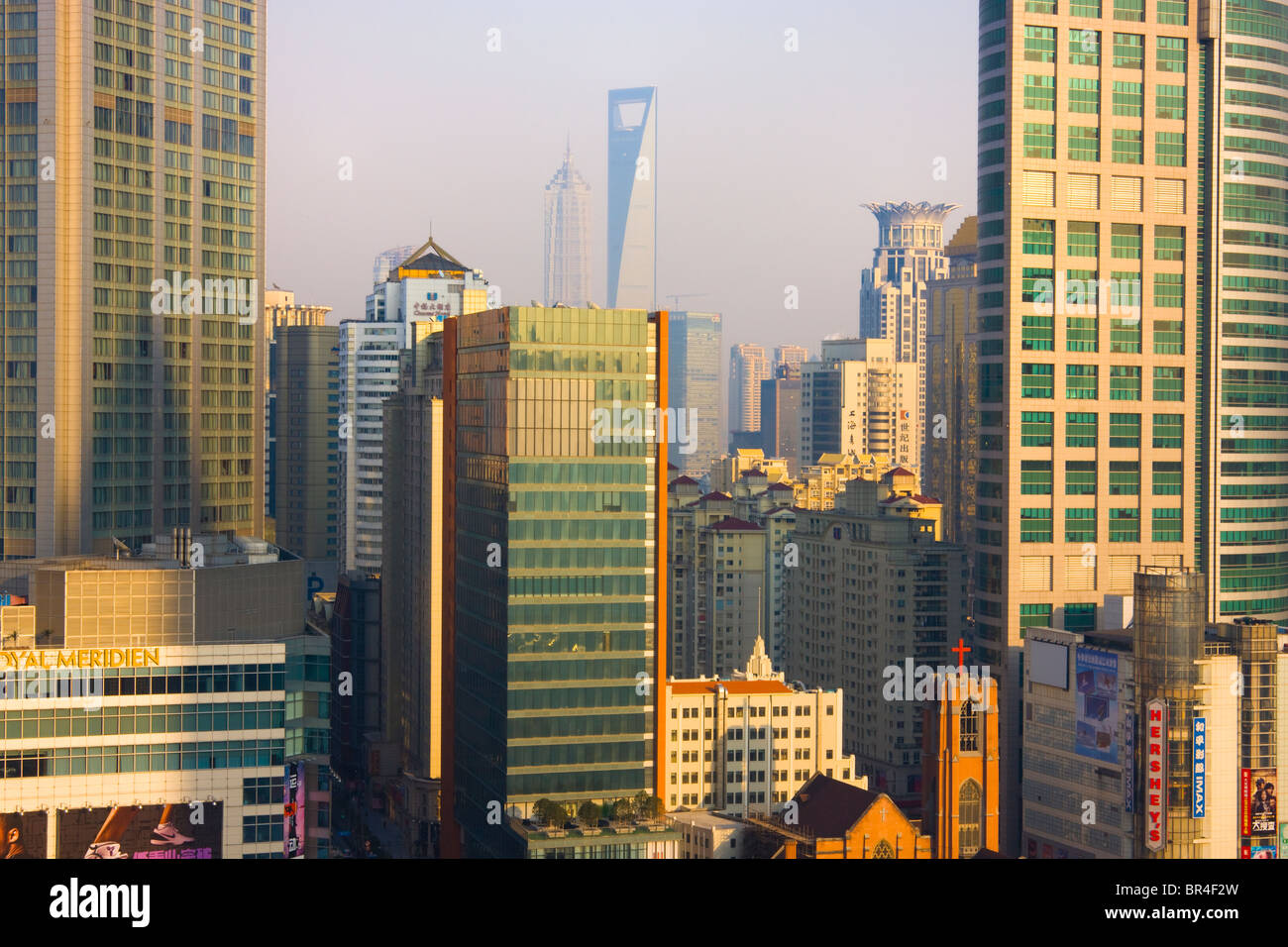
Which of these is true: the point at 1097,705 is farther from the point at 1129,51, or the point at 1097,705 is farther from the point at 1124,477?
the point at 1129,51

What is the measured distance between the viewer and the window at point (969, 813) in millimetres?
78750

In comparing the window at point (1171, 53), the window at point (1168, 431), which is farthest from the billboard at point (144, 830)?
the window at point (1171, 53)

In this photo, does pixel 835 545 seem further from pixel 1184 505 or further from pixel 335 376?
pixel 335 376

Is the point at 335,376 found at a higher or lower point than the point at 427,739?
higher

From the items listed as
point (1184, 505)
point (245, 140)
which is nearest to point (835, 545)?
point (1184, 505)

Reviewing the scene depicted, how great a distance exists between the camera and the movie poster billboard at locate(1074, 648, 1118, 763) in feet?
225

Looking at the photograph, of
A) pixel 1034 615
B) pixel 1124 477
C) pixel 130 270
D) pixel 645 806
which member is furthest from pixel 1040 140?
pixel 130 270

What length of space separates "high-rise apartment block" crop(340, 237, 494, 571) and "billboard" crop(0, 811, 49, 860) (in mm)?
78591

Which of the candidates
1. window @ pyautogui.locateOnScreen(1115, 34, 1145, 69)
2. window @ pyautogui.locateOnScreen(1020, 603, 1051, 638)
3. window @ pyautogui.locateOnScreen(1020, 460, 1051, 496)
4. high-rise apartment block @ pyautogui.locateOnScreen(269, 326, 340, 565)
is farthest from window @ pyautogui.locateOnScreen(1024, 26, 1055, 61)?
high-rise apartment block @ pyautogui.locateOnScreen(269, 326, 340, 565)

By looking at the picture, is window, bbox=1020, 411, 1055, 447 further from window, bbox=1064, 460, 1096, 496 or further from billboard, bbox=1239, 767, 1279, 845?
billboard, bbox=1239, 767, 1279, 845

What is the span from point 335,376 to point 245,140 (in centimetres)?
6076

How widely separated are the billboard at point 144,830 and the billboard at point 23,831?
0.59 m

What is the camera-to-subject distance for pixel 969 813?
7944 centimetres
